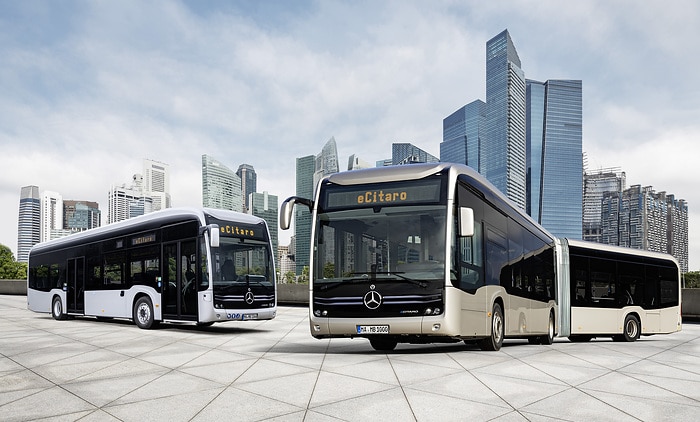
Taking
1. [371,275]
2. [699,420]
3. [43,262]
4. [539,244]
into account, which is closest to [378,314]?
[371,275]

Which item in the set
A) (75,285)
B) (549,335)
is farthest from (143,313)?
(549,335)

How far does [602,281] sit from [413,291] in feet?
32.1

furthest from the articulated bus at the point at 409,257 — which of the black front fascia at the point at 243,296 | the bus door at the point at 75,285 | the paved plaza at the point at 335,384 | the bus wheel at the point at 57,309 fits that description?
the bus wheel at the point at 57,309

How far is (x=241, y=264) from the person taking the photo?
1595cm

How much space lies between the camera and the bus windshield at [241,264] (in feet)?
50.8

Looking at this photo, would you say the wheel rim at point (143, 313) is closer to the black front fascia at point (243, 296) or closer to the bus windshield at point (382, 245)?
the black front fascia at point (243, 296)

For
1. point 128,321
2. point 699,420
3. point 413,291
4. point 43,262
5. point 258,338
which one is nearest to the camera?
point 699,420

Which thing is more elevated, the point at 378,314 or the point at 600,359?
the point at 378,314

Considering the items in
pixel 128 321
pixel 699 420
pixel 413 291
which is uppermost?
pixel 413 291

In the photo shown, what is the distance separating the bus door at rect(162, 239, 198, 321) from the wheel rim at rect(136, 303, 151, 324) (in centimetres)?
97

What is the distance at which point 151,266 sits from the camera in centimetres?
1709

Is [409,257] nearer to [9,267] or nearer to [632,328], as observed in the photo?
[632,328]

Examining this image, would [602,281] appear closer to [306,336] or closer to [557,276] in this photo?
[557,276]

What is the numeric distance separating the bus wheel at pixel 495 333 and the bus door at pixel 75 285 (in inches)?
571
